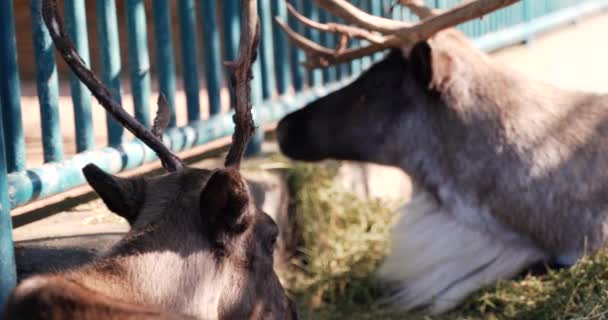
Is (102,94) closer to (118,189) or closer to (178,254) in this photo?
(118,189)

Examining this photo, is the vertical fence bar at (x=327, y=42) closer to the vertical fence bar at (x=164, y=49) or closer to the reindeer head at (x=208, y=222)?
the vertical fence bar at (x=164, y=49)

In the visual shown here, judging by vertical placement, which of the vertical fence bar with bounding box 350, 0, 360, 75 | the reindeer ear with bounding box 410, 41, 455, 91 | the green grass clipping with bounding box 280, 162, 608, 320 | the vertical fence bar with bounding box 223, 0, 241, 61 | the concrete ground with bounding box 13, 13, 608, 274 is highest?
the vertical fence bar with bounding box 223, 0, 241, 61

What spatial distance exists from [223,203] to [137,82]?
6.94 feet

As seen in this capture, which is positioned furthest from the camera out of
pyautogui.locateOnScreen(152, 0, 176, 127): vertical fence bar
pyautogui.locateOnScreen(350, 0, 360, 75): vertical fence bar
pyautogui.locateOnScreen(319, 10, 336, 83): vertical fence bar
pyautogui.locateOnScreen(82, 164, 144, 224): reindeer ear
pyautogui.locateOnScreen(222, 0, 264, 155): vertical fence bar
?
pyautogui.locateOnScreen(350, 0, 360, 75): vertical fence bar

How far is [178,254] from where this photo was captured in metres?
2.68

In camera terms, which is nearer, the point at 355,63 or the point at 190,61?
the point at 190,61

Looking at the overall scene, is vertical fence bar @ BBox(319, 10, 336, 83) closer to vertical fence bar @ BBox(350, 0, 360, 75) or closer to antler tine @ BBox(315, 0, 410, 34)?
vertical fence bar @ BBox(350, 0, 360, 75)

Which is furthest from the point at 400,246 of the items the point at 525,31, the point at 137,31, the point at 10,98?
the point at 525,31

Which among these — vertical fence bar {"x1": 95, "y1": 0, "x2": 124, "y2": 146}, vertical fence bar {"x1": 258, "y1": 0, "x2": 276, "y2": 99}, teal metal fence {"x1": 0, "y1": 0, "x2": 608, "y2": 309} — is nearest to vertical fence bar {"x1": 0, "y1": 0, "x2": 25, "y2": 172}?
teal metal fence {"x1": 0, "y1": 0, "x2": 608, "y2": 309}

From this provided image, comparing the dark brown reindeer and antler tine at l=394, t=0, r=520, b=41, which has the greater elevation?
antler tine at l=394, t=0, r=520, b=41

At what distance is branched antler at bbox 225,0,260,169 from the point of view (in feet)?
9.79

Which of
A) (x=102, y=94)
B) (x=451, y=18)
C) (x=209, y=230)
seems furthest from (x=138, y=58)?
(x=209, y=230)

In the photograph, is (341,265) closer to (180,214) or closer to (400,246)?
(400,246)

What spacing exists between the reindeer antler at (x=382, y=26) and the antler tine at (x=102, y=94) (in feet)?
6.22
